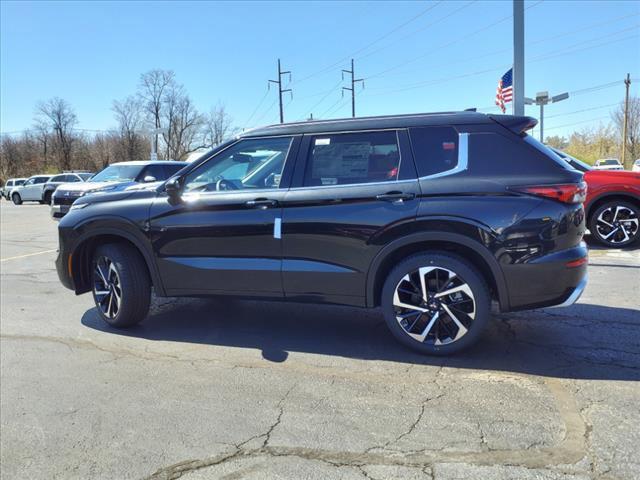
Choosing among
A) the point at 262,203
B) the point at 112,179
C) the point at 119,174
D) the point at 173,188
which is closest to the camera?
the point at 262,203

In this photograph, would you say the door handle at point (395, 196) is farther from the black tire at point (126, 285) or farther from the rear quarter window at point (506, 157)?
the black tire at point (126, 285)

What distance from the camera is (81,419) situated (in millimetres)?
3271

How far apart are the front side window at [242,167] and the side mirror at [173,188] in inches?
3.0

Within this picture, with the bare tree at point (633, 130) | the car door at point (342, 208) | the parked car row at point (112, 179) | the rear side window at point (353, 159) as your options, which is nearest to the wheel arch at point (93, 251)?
the car door at point (342, 208)

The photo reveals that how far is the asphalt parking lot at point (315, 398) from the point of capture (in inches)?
105

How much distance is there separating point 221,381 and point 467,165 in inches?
96.3

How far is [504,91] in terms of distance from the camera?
568 inches

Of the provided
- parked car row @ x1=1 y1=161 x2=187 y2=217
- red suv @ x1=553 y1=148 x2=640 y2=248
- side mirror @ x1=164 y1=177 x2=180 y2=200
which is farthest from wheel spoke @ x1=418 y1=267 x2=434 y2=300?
parked car row @ x1=1 y1=161 x2=187 y2=217

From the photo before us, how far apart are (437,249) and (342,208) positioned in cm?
81

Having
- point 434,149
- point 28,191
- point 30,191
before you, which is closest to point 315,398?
point 434,149

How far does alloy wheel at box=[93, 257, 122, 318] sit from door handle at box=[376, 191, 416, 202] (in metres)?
2.62

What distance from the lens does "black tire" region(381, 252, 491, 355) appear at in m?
3.76

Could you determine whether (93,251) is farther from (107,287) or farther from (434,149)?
(434,149)

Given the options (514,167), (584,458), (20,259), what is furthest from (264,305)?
(20,259)
